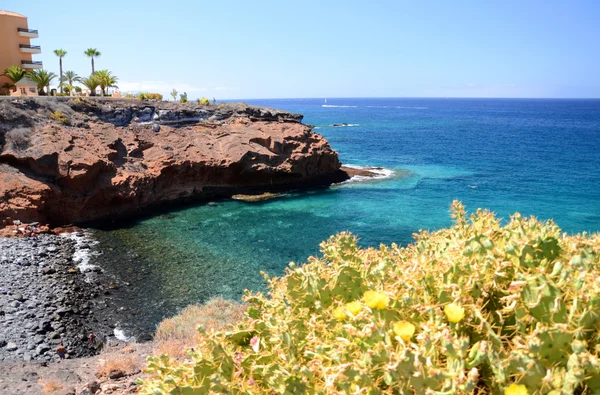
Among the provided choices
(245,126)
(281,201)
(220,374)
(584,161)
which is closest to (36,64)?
(245,126)

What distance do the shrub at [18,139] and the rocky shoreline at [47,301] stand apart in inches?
274

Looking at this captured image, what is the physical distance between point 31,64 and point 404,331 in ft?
169

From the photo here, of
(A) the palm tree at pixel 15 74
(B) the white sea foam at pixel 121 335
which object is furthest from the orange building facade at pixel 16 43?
(B) the white sea foam at pixel 121 335

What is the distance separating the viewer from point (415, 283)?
4445mm

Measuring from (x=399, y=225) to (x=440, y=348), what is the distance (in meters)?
23.3

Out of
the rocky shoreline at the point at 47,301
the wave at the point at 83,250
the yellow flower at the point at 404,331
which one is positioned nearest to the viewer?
the yellow flower at the point at 404,331

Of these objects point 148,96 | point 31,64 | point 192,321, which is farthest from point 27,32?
point 192,321

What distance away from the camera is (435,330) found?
368cm

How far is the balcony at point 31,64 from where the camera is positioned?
4403cm

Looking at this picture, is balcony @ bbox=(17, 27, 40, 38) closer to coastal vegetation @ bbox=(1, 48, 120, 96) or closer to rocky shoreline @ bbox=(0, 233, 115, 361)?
coastal vegetation @ bbox=(1, 48, 120, 96)

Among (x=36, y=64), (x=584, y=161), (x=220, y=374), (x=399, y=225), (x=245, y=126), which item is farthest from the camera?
(x=584, y=161)

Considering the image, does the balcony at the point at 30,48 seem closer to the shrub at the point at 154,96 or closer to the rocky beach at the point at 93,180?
the shrub at the point at 154,96

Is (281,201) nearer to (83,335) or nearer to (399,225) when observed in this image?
(399,225)

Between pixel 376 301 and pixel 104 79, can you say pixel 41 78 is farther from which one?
pixel 376 301
